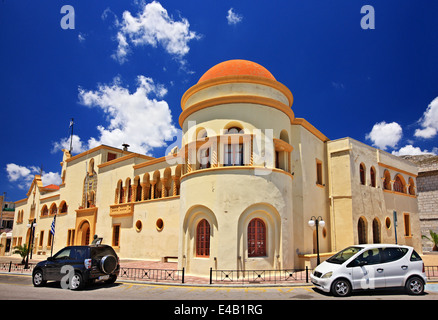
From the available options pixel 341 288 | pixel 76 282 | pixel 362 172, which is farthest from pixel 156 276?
pixel 362 172

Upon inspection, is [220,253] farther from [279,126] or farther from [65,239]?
[65,239]

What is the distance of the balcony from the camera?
2602 cm

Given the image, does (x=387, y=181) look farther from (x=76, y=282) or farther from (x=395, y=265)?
(x=76, y=282)

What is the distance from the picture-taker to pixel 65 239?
32.7 meters

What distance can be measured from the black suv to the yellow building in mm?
4335

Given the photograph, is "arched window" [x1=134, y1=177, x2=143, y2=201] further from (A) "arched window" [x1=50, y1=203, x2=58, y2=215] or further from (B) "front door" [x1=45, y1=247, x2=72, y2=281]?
(A) "arched window" [x1=50, y1=203, x2=58, y2=215]

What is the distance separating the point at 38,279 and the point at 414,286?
13729 mm

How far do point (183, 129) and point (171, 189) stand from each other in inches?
284

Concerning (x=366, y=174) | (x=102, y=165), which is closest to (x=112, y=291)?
(x=366, y=174)

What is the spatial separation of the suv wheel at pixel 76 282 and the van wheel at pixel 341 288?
8634 millimetres

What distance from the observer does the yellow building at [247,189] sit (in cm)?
1536

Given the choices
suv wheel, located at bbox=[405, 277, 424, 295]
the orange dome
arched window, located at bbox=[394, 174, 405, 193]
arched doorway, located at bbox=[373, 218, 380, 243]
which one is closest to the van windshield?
suv wheel, located at bbox=[405, 277, 424, 295]

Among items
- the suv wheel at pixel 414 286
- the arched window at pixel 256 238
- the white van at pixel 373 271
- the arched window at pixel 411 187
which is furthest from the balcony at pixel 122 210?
the arched window at pixel 411 187
